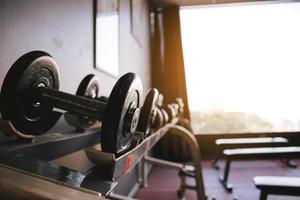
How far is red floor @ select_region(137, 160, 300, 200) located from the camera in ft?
8.00

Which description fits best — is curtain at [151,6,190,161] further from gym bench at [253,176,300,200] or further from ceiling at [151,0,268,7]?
gym bench at [253,176,300,200]

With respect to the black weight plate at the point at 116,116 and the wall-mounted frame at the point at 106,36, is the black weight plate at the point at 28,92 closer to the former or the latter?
the black weight plate at the point at 116,116

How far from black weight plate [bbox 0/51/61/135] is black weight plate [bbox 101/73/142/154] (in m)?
0.22

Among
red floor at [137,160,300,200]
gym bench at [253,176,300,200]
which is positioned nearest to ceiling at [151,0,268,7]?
red floor at [137,160,300,200]

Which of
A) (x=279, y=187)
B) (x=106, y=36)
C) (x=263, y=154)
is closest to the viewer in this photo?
(x=279, y=187)

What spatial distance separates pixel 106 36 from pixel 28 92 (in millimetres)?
1245

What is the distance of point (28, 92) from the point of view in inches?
20.6

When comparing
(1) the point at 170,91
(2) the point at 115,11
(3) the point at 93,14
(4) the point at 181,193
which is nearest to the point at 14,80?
(3) the point at 93,14

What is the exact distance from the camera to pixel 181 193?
214 centimetres

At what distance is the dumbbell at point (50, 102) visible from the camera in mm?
409

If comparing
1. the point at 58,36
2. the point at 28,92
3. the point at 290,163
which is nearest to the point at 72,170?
the point at 28,92

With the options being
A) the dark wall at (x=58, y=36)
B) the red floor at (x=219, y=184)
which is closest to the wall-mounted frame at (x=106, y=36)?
the dark wall at (x=58, y=36)

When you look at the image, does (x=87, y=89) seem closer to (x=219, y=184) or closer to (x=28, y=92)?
(x=28, y=92)

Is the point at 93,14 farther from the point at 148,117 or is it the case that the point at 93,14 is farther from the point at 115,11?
the point at 148,117
